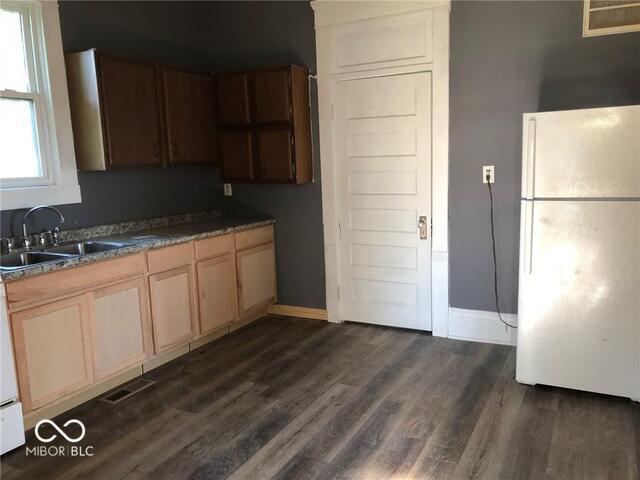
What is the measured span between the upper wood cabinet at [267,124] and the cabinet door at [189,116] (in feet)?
0.33

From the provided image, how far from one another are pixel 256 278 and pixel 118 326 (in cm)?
139

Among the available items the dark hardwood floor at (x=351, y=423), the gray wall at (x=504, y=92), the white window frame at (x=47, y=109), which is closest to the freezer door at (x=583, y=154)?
the gray wall at (x=504, y=92)

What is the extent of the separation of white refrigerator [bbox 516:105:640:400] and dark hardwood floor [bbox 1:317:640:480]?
0.81ft

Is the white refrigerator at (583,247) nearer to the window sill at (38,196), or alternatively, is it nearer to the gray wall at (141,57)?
the gray wall at (141,57)

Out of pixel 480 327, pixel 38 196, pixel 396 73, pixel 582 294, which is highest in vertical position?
pixel 396 73

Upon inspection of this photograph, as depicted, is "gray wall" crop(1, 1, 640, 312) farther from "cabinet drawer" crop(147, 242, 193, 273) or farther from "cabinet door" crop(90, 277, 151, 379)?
"cabinet door" crop(90, 277, 151, 379)

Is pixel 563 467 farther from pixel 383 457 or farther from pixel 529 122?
pixel 529 122

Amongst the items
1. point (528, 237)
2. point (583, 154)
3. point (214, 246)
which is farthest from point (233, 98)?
point (583, 154)

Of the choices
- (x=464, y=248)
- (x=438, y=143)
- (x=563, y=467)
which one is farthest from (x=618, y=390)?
(x=438, y=143)

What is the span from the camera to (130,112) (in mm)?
3504

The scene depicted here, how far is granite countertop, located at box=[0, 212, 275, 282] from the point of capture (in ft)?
8.80

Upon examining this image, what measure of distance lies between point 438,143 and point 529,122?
941mm

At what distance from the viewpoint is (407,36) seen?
145 inches

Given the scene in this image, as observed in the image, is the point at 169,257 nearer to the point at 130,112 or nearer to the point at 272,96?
the point at 130,112
